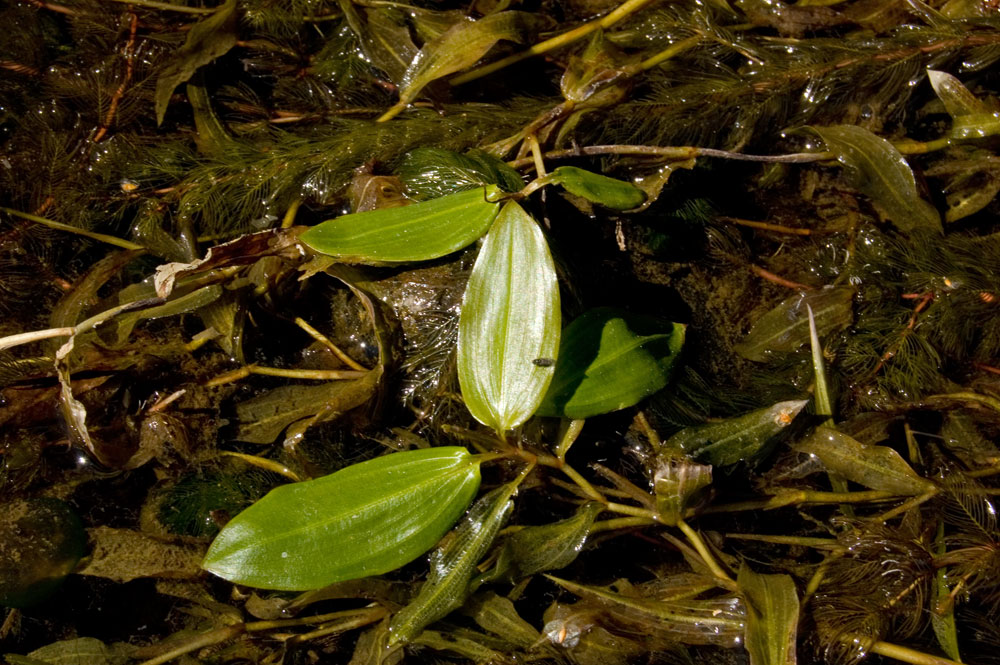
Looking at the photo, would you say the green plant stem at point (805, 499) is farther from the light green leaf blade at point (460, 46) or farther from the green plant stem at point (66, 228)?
the green plant stem at point (66, 228)

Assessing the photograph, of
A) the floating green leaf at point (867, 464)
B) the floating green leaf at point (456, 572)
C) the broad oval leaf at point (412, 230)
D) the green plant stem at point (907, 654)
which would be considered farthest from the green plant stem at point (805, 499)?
the broad oval leaf at point (412, 230)

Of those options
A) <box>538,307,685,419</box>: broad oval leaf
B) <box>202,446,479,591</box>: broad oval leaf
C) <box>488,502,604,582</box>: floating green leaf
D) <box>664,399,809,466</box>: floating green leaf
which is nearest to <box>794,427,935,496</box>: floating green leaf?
<box>664,399,809,466</box>: floating green leaf

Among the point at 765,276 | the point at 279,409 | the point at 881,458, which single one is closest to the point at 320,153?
the point at 279,409

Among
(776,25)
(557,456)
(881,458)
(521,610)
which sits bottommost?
(521,610)

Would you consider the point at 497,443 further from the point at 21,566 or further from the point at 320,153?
the point at 21,566

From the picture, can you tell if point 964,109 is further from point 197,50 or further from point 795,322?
point 197,50

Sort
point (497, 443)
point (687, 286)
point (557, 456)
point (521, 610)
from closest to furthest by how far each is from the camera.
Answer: point (497, 443), point (557, 456), point (521, 610), point (687, 286)
